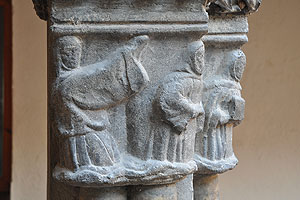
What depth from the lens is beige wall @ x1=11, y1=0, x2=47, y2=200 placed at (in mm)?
3344

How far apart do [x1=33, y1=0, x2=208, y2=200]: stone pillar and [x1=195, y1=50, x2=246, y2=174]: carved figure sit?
33 cm

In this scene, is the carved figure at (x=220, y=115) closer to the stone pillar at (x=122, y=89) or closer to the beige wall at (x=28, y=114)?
the stone pillar at (x=122, y=89)

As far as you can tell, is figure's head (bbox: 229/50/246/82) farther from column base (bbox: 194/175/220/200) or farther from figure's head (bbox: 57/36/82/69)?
figure's head (bbox: 57/36/82/69)

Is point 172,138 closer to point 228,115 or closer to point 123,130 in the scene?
point 123,130

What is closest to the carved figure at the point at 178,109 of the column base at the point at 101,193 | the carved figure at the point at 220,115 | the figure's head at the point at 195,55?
the figure's head at the point at 195,55

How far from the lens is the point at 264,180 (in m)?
3.66

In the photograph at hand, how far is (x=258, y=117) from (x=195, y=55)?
6.98 feet

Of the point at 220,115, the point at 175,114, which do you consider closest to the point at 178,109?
the point at 175,114

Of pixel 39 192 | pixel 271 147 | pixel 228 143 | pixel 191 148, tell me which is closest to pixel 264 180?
pixel 271 147

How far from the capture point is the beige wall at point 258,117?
3.37 meters

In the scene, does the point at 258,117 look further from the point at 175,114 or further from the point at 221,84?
the point at 175,114

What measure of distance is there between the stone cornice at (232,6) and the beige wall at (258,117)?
5.51 ft

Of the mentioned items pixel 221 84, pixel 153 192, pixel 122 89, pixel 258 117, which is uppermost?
Result: pixel 122 89

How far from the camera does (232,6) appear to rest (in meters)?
1.86
